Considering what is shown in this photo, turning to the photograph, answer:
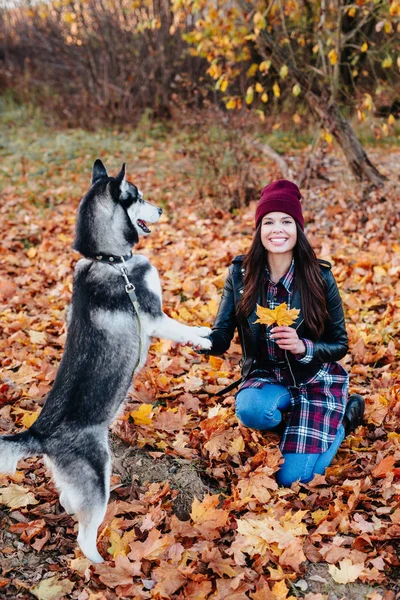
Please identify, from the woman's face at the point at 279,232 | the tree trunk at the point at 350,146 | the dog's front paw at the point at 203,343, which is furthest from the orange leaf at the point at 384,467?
the tree trunk at the point at 350,146

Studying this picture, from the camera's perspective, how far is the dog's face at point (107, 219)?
293 centimetres

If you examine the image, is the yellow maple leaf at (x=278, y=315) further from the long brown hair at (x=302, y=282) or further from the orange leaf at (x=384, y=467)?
the orange leaf at (x=384, y=467)

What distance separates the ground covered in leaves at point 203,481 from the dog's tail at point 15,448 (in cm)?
55

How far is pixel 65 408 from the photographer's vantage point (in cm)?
258

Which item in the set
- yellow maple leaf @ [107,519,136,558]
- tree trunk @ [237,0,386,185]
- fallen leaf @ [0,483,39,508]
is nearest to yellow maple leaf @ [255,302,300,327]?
yellow maple leaf @ [107,519,136,558]

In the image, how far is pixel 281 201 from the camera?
306 cm

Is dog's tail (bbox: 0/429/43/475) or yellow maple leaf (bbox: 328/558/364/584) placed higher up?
dog's tail (bbox: 0/429/43/475)

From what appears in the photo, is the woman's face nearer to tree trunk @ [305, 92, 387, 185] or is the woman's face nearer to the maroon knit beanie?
the maroon knit beanie

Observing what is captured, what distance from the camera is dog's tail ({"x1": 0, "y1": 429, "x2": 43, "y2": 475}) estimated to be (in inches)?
92.8

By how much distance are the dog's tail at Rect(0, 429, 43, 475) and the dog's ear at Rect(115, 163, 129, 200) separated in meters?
1.40

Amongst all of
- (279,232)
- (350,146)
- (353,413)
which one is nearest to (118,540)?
(353,413)

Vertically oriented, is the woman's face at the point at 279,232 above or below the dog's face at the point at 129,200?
below

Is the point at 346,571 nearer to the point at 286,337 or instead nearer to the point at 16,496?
the point at 286,337

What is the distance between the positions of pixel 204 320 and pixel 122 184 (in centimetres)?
205
